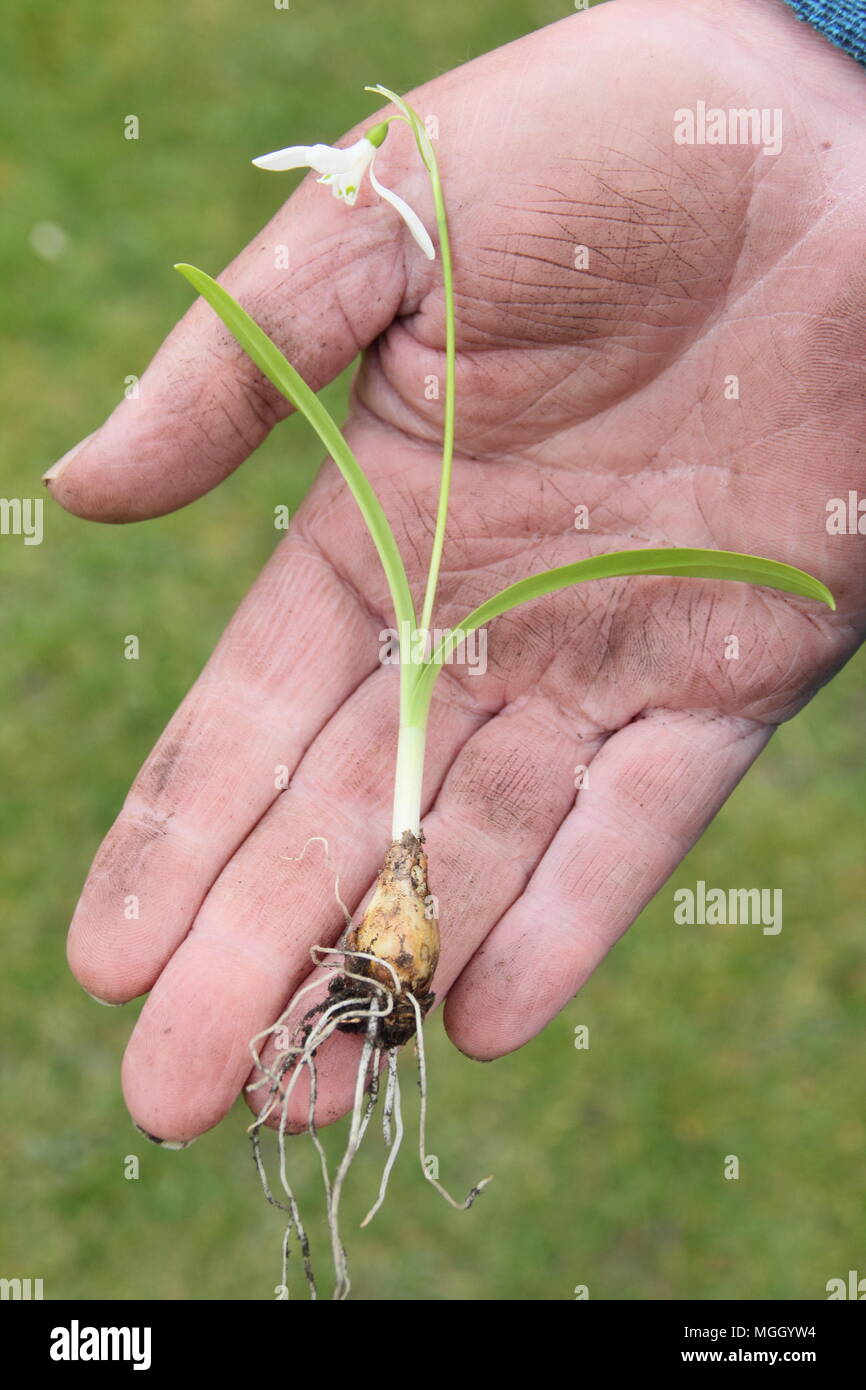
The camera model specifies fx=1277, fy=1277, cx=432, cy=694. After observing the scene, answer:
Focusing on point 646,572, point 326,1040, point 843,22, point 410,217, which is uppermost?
point 843,22

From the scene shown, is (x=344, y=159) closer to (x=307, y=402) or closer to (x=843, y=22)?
(x=307, y=402)

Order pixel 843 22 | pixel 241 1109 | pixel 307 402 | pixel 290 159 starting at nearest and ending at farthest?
pixel 290 159, pixel 307 402, pixel 843 22, pixel 241 1109

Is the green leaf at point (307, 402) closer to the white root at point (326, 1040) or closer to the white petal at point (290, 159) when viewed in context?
the white petal at point (290, 159)

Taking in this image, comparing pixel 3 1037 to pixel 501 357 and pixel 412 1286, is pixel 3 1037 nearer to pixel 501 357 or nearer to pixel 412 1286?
pixel 412 1286

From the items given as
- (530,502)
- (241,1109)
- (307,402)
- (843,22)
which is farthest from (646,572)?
(241,1109)

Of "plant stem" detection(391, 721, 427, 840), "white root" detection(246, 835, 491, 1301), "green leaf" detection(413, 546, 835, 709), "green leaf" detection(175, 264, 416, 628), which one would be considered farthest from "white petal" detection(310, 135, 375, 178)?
"white root" detection(246, 835, 491, 1301)

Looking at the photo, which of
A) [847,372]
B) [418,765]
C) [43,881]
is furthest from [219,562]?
[847,372]
